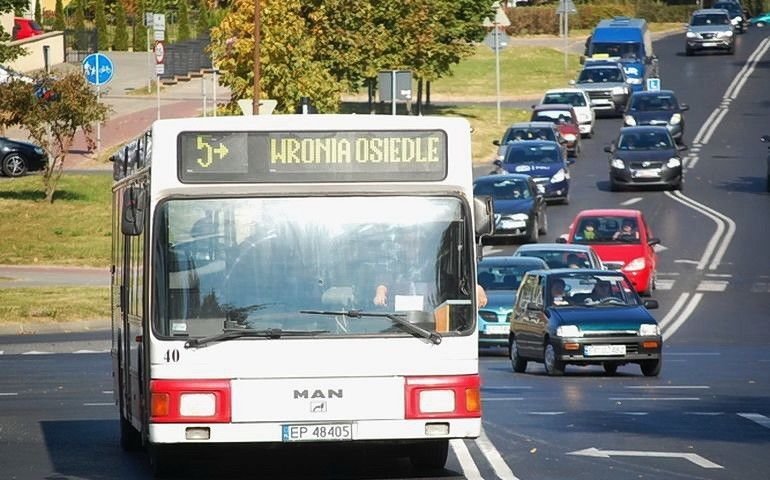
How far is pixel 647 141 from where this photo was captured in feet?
174

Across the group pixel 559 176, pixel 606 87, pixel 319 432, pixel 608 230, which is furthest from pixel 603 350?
pixel 606 87

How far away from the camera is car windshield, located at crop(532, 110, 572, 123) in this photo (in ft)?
199

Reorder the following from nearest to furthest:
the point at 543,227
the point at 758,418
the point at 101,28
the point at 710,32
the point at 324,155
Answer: the point at 324,155 < the point at 758,418 < the point at 543,227 < the point at 101,28 < the point at 710,32

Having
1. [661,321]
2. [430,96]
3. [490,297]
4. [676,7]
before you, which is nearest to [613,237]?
[661,321]

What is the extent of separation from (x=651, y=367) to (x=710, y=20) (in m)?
69.4

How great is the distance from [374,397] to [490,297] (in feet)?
60.7

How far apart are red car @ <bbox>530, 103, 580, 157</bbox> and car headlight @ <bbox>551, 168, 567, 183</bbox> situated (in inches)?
315

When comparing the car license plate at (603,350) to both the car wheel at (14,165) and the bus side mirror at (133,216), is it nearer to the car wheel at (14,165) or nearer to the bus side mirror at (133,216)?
the bus side mirror at (133,216)

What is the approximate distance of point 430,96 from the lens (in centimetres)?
7900

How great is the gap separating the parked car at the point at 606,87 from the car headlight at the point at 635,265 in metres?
32.0

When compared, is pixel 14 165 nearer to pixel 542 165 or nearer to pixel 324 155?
pixel 542 165

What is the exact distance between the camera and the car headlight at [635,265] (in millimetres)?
Answer: 37969

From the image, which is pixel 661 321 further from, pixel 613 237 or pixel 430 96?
pixel 430 96

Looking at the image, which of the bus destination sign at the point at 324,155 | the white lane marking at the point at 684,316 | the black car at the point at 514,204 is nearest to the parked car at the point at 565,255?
the white lane marking at the point at 684,316
